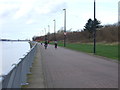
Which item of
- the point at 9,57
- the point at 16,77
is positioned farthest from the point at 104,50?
the point at 16,77

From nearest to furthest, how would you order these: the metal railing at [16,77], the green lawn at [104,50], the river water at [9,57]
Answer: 1. the metal railing at [16,77]
2. the river water at [9,57]
3. the green lawn at [104,50]

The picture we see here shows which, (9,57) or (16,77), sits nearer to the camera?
(16,77)

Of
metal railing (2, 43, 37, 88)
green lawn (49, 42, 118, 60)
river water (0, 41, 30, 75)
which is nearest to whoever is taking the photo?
metal railing (2, 43, 37, 88)

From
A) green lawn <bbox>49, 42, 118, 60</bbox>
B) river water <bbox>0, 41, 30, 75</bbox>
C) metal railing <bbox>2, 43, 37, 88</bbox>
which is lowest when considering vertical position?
river water <bbox>0, 41, 30, 75</bbox>

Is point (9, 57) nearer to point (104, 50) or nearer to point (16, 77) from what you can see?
point (104, 50)

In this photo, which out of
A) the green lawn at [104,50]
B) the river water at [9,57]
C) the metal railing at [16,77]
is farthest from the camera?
the green lawn at [104,50]

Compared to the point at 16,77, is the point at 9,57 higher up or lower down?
lower down

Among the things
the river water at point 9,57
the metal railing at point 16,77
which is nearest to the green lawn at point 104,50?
the river water at point 9,57

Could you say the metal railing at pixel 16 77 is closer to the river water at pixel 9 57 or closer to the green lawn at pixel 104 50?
the river water at pixel 9 57

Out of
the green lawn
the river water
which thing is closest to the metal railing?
the river water

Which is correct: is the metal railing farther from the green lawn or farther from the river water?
the green lawn

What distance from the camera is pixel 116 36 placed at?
92.6m

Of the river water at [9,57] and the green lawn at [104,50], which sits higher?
the green lawn at [104,50]

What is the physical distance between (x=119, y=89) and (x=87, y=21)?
98659 mm
